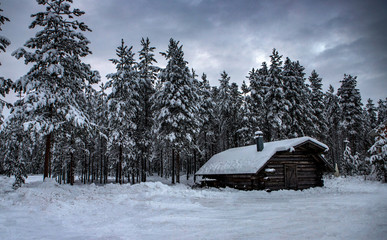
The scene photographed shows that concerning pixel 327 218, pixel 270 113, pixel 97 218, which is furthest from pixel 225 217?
pixel 270 113

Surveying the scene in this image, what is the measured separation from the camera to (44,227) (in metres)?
6.59

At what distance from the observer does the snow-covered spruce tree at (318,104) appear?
37594mm

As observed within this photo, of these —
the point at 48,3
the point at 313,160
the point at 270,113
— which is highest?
the point at 48,3

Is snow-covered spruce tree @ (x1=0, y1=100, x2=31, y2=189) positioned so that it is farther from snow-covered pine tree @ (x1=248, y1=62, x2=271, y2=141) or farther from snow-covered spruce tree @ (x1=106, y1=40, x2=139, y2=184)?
snow-covered pine tree @ (x1=248, y1=62, x2=271, y2=141)

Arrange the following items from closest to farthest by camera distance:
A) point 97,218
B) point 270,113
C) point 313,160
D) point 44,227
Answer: point 44,227
point 97,218
point 313,160
point 270,113

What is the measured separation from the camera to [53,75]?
15.1 m

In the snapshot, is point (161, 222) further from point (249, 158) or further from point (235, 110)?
point (235, 110)

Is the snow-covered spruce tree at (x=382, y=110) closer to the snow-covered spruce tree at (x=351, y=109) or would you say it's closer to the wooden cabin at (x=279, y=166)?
the snow-covered spruce tree at (x=351, y=109)

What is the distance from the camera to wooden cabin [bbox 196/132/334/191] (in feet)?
61.8

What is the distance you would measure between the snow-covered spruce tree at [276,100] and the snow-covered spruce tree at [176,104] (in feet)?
38.6

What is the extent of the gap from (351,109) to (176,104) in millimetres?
28321

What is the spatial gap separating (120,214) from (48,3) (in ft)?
47.9

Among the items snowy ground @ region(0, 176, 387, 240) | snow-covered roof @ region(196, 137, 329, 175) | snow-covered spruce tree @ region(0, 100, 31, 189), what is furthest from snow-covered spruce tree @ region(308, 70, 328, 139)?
snow-covered spruce tree @ region(0, 100, 31, 189)

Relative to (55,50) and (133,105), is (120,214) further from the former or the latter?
(133,105)
